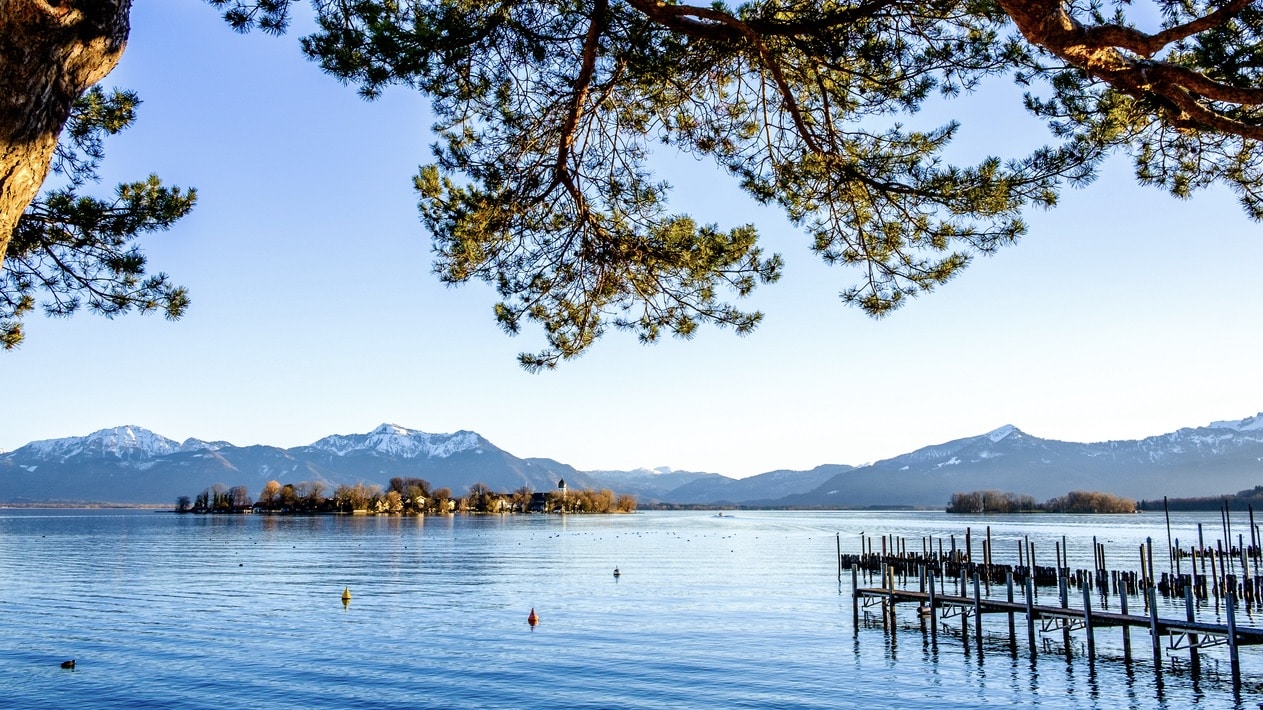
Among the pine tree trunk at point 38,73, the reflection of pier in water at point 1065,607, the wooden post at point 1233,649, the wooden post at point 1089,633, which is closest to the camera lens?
the pine tree trunk at point 38,73

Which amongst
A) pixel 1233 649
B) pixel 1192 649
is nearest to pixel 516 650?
pixel 1192 649

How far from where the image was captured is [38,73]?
13.4ft

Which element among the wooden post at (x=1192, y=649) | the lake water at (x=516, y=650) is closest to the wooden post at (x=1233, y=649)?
the lake water at (x=516, y=650)

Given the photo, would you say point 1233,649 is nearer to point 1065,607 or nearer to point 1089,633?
point 1089,633

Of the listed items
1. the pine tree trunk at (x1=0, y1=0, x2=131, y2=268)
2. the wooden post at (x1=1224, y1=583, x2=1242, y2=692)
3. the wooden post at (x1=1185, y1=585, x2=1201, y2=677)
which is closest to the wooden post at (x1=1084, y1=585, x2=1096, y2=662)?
the wooden post at (x1=1185, y1=585, x2=1201, y2=677)

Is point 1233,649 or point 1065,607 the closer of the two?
point 1233,649

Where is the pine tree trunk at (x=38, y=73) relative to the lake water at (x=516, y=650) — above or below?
above

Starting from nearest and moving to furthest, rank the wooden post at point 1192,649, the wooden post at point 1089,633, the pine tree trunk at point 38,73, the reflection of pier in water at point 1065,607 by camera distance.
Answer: the pine tree trunk at point 38,73 < the wooden post at point 1192,649 < the reflection of pier in water at point 1065,607 < the wooden post at point 1089,633

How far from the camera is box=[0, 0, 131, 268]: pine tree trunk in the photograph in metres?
3.98

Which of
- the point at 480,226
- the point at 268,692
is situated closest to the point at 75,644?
the point at 268,692

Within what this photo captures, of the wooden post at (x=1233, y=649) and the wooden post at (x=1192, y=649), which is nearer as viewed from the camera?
the wooden post at (x=1233, y=649)

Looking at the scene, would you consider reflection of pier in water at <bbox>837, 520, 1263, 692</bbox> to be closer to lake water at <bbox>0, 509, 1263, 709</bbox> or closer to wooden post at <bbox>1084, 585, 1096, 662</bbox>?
wooden post at <bbox>1084, 585, 1096, 662</bbox>

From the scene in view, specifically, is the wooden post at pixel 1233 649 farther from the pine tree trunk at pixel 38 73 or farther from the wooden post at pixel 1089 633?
the pine tree trunk at pixel 38 73

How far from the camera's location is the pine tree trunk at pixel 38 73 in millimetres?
3977
